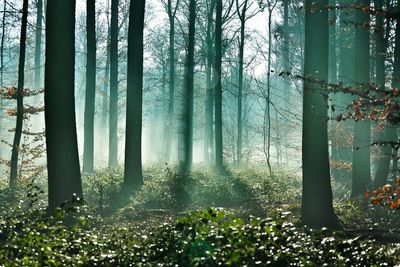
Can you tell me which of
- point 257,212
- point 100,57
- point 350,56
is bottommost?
point 257,212

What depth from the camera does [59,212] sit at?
696cm

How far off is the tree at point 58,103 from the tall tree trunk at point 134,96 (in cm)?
631

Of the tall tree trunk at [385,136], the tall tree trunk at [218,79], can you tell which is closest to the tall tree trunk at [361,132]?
the tall tree trunk at [385,136]

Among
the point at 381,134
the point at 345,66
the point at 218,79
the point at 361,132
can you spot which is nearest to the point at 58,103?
the point at 361,132

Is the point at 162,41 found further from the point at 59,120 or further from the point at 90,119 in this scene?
the point at 59,120

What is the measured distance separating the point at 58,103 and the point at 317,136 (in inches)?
213

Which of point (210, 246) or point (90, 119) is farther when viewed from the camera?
point (90, 119)

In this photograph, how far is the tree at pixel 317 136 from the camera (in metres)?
11.0

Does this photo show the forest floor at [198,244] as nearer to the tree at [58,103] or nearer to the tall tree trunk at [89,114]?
the tree at [58,103]

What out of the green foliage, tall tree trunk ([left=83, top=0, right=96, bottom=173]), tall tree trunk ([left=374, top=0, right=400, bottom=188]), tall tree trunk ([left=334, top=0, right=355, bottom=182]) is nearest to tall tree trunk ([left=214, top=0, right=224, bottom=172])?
tall tree trunk ([left=334, top=0, right=355, bottom=182])

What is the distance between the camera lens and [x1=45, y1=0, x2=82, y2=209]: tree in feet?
35.2

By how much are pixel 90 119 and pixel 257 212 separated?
39.0 feet

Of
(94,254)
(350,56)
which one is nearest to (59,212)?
(94,254)

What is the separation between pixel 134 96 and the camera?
1750cm
